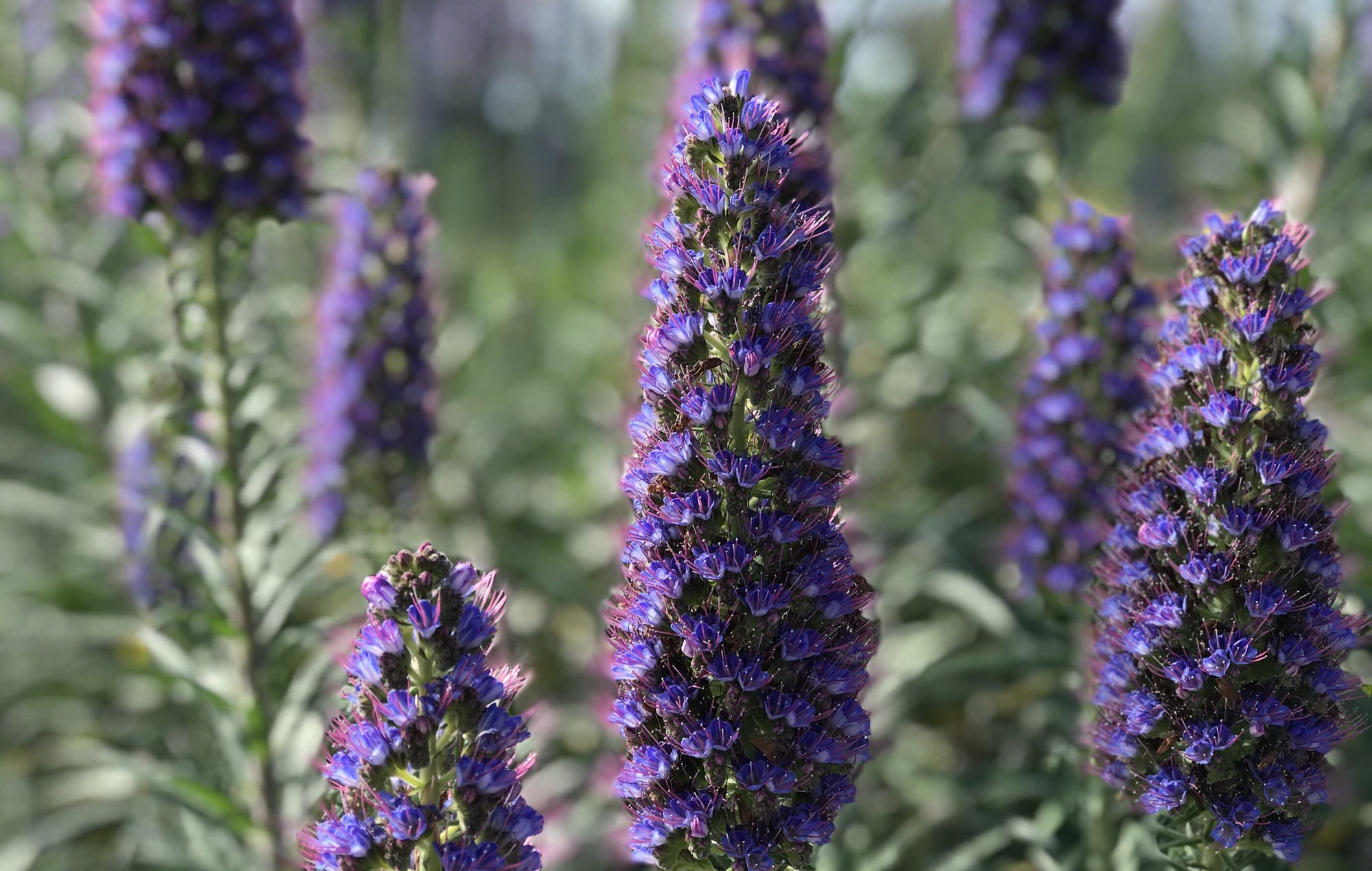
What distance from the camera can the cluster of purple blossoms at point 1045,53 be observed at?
16.0 feet

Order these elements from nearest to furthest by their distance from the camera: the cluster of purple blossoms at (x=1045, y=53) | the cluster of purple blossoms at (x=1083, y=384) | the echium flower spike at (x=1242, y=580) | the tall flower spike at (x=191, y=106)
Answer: the echium flower spike at (x=1242, y=580) < the cluster of purple blossoms at (x=1083, y=384) < the tall flower spike at (x=191, y=106) < the cluster of purple blossoms at (x=1045, y=53)

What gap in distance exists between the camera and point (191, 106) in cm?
386

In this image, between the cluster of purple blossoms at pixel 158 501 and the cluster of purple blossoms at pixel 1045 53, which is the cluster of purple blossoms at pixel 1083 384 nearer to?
the cluster of purple blossoms at pixel 1045 53

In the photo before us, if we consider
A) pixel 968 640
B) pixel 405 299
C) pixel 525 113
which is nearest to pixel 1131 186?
pixel 525 113

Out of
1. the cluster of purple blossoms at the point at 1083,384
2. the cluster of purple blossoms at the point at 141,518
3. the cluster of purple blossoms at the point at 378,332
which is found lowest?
the cluster of purple blossoms at the point at 1083,384

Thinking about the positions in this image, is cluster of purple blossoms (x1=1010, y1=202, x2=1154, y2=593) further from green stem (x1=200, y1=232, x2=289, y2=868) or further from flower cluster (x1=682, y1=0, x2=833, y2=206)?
green stem (x1=200, y1=232, x2=289, y2=868)

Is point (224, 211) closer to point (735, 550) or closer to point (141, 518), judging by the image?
point (141, 518)

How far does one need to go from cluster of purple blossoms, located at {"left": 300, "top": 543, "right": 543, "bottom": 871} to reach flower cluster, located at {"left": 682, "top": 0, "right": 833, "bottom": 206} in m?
2.44

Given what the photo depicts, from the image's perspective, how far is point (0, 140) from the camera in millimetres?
8148

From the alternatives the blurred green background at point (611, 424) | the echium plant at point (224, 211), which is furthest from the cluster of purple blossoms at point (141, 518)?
the echium plant at point (224, 211)

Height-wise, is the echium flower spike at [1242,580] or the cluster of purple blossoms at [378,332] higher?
the cluster of purple blossoms at [378,332]

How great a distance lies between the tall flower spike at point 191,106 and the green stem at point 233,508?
20cm

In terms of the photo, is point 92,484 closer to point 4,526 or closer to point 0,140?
point 4,526

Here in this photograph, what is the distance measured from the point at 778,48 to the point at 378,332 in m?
1.85
